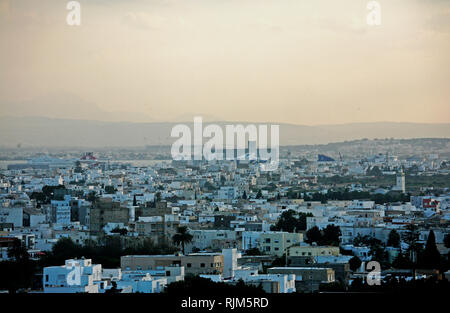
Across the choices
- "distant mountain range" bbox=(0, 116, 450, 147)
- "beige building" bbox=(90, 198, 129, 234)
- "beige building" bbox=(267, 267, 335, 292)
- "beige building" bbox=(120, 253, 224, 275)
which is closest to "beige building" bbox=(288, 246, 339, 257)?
"beige building" bbox=(120, 253, 224, 275)

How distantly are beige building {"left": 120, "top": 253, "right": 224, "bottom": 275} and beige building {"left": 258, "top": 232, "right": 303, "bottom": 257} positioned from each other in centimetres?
412

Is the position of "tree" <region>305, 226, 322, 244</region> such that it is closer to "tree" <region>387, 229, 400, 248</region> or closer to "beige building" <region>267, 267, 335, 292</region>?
"tree" <region>387, 229, 400, 248</region>

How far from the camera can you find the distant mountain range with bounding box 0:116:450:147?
2700cm

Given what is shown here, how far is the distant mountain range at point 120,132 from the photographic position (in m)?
27.0

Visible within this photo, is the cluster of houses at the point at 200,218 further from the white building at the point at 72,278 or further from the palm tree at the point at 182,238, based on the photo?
the palm tree at the point at 182,238

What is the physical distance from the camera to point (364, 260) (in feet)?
57.1

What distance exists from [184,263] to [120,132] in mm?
17864

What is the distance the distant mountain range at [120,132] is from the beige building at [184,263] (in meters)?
9.04

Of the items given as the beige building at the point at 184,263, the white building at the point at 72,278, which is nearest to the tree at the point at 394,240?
the beige building at the point at 184,263

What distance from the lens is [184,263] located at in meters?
14.5

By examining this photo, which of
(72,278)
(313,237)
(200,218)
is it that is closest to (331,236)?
(313,237)
